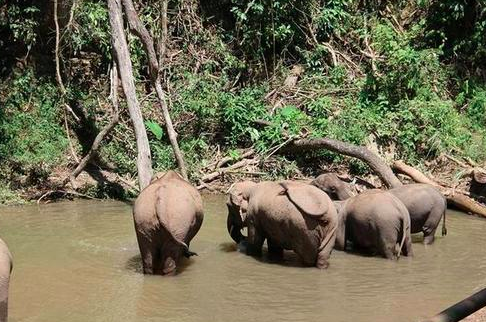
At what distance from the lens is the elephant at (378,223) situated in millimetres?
8672

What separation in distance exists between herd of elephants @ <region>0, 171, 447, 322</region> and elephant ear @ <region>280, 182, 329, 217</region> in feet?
0.04

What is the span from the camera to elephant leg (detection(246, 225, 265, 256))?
29.2ft

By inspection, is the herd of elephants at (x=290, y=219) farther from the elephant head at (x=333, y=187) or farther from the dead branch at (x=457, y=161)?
the dead branch at (x=457, y=161)

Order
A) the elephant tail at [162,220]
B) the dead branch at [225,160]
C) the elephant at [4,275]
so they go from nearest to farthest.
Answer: the elephant at [4,275], the elephant tail at [162,220], the dead branch at [225,160]

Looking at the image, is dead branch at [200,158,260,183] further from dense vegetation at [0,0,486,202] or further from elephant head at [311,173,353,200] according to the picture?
elephant head at [311,173,353,200]

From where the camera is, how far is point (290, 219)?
8195 mm

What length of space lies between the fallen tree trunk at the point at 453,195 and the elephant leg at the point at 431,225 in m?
1.96

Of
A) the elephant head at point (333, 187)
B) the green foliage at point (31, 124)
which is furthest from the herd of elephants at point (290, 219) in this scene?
the green foliage at point (31, 124)

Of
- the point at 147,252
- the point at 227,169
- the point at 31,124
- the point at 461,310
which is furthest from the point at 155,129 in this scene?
the point at 461,310

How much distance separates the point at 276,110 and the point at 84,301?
342 inches

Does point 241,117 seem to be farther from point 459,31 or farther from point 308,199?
point 308,199

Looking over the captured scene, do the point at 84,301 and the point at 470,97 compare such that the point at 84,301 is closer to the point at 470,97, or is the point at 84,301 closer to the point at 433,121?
the point at 433,121

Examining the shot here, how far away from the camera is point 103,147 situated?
14250 mm

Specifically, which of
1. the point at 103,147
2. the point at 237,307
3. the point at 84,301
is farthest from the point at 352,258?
the point at 103,147
